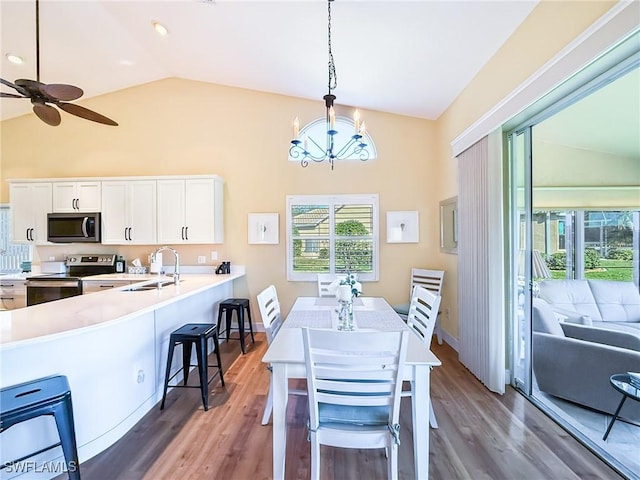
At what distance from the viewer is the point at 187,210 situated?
425 centimetres

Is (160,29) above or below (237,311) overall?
above

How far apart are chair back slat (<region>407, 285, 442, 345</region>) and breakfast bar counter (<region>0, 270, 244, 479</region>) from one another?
198cm

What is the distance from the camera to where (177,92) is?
15.0 feet

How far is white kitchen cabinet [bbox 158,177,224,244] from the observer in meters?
4.23

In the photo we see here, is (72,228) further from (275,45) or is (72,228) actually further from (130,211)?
(275,45)

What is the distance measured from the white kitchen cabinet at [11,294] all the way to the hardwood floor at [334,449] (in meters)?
2.90

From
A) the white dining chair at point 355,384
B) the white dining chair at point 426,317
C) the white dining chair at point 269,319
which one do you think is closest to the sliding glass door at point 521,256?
the white dining chair at point 426,317

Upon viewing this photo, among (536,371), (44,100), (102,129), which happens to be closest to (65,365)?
(44,100)

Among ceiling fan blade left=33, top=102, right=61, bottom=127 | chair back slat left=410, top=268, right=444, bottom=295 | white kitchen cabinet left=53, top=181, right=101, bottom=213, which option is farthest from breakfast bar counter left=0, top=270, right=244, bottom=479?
chair back slat left=410, top=268, right=444, bottom=295

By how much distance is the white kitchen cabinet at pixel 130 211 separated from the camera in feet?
14.0

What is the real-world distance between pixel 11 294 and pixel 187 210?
2.46 m

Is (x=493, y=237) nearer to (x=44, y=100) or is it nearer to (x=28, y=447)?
(x=28, y=447)

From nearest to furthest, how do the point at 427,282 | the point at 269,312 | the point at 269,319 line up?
1. the point at 269,319
2. the point at 269,312
3. the point at 427,282

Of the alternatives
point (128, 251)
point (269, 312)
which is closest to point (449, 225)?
point (269, 312)
